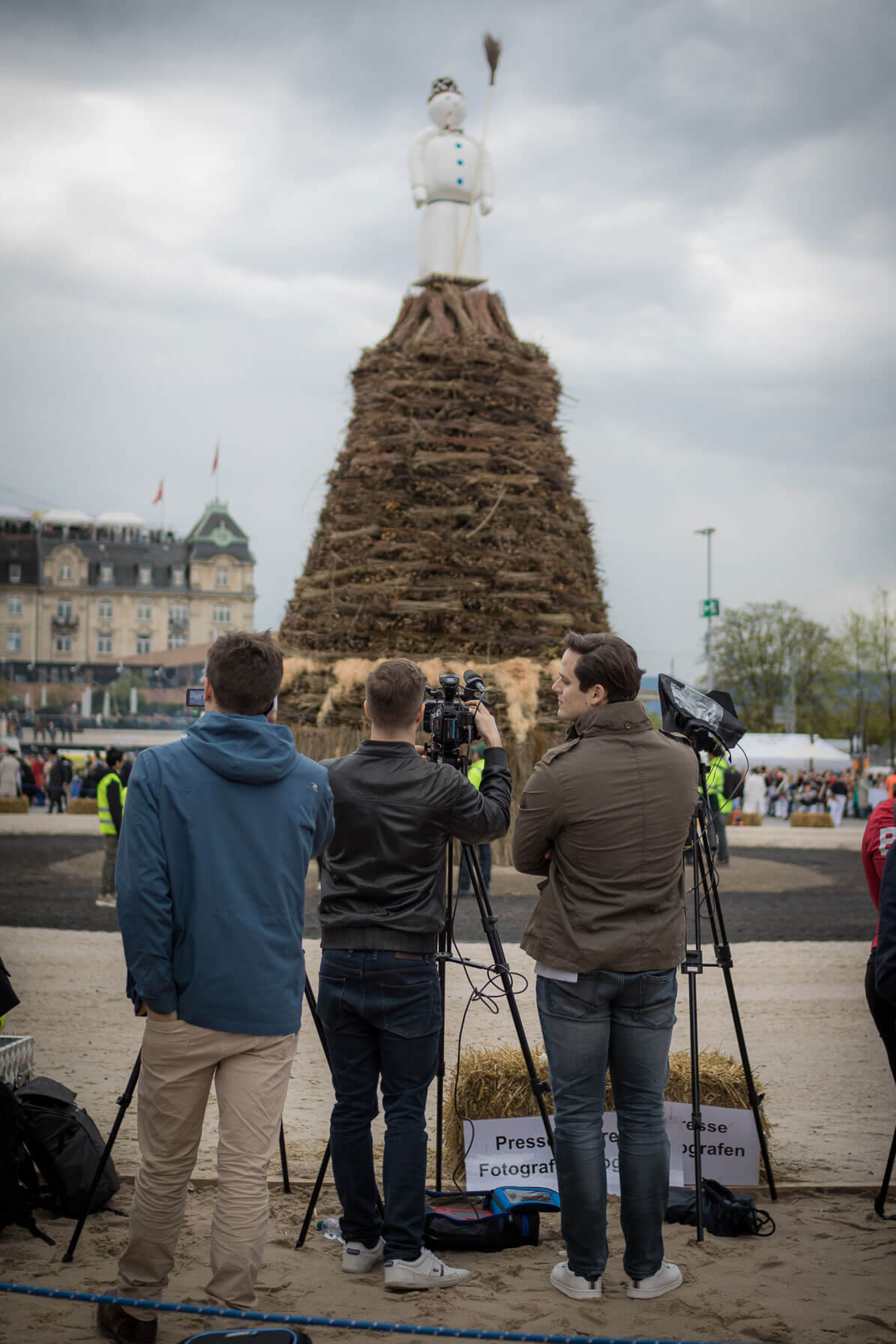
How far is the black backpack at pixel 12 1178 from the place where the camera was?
156 inches

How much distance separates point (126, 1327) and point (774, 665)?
194ft

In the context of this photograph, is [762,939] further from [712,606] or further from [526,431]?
[712,606]

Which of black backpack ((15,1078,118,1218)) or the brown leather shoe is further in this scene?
black backpack ((15,1078,118,1218))

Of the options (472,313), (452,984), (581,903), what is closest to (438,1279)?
(581,903)

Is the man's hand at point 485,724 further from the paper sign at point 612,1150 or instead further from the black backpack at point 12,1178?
the black backpack at point 12,1178

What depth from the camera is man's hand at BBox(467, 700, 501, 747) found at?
4.03m

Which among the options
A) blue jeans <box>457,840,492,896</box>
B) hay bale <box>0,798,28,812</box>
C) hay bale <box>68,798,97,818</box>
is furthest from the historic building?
blue jeans <box>457,840,492,896</box>

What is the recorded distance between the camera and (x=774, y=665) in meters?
59.6

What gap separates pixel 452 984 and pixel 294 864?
18.8ft

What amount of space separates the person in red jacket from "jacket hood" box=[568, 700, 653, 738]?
3.71 feet

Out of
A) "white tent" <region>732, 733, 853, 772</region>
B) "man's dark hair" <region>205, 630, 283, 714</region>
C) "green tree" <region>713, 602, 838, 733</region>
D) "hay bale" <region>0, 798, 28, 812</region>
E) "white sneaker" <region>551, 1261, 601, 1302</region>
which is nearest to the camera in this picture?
"man's dark hair" <region>205, 630, 283, 714</region>

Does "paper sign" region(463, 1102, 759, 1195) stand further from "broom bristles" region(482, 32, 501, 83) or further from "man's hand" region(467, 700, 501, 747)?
"broom bristles" region(482, 32, 501, 83)

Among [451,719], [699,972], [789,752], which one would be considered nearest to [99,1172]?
[451,719]

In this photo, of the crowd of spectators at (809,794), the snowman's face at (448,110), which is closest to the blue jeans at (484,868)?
the snowman's face at (448,110)
